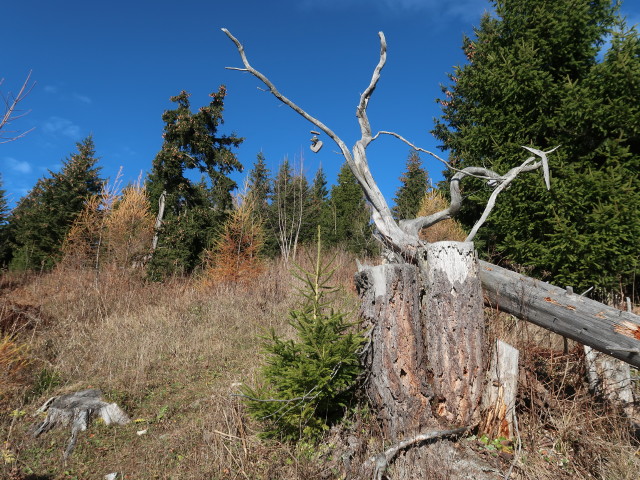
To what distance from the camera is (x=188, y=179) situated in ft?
54.3

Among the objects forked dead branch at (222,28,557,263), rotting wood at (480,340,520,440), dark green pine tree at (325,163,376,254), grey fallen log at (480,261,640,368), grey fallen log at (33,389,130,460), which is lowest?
grey fallen log at (33,389,130,460)

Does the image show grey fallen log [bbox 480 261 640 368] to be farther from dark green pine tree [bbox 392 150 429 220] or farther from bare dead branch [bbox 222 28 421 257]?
dark green pine tree [bbox 392 150 429 220]

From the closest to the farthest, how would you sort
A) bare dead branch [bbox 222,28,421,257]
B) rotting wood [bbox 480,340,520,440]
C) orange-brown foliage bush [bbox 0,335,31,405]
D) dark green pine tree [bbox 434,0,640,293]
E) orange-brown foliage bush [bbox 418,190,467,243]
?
rotting wood [bbox 480,340,520,440]
bare dead branch [bbox 222,28,421,257]
orange-brown foliage bush [bbox 0,335,31,405]
dark green pine tree [bbox 434,0,640,293]
orange-brown foliage bush [bbox 418,190,467,243]

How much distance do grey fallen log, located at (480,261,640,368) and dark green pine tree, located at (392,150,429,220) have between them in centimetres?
1538

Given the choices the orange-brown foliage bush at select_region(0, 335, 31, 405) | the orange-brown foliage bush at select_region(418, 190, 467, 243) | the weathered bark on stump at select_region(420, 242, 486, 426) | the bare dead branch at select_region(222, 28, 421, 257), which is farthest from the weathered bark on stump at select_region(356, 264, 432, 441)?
the orange-brown foliage bush at select_region(418, 190, 467, 243)

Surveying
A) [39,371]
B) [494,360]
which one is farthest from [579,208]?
[39,371]

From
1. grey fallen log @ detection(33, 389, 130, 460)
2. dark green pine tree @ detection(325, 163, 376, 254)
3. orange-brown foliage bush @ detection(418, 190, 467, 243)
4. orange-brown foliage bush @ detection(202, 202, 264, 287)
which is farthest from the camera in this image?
dark green pine tree @ detection(325, 163, 376, 254)

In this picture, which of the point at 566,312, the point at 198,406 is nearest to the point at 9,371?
the point at 198,406

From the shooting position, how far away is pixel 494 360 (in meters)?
3.17

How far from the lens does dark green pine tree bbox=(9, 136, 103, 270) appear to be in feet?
64.9

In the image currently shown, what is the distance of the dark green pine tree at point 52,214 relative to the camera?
64.9ft

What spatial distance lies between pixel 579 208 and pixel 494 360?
15.3 ft

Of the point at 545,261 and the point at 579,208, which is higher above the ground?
the point at 579,208

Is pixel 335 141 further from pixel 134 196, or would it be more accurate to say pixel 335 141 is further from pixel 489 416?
pixel 134 196
